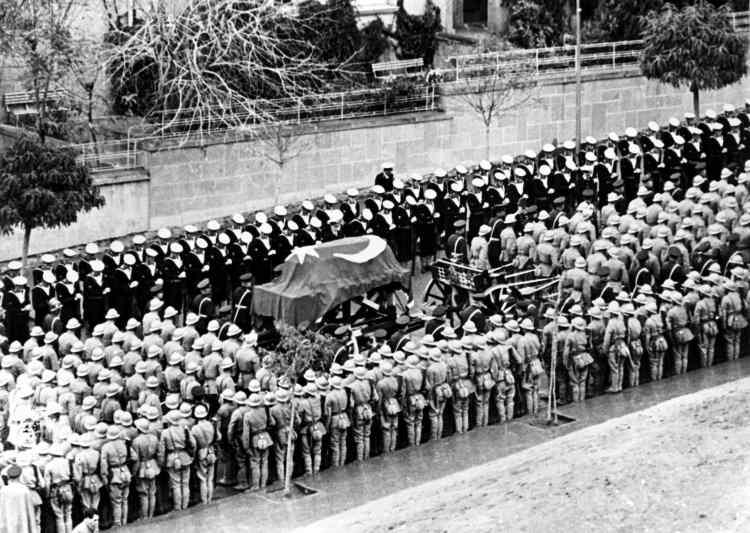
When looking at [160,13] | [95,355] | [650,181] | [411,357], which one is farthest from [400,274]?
[160,13]

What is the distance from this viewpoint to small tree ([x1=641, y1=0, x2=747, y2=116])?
37.9 m

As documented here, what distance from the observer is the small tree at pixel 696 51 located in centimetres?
3794

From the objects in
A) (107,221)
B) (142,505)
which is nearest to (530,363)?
(142,505)

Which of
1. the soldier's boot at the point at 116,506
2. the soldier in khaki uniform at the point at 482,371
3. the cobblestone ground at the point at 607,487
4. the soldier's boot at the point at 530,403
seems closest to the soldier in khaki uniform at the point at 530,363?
the soldier's boot at the point at 530,403

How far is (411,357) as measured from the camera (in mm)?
24734

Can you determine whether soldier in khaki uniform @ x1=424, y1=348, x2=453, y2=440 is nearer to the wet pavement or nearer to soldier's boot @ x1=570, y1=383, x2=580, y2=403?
the wet pavement

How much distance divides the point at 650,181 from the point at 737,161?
7.89 feet

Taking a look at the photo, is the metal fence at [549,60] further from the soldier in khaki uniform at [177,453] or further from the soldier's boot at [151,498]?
the soldier's boot at [151,498]

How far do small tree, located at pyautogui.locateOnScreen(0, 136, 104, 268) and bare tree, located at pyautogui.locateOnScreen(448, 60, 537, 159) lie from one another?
10.4 m

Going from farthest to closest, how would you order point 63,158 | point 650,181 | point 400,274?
1. point 650,181
2. point 63,158
3. point 400,274

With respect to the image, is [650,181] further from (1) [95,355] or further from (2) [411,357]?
(1) [95,355]

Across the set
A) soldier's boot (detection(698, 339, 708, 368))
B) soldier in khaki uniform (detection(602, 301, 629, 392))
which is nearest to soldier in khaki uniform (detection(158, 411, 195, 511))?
soldier in khaki uniform (detection(602, 301, 629, 392))

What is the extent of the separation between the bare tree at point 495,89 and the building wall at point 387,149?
26 cm

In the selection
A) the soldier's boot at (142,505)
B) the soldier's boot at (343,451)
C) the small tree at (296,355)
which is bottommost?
the soldier's boot at (142,505)
